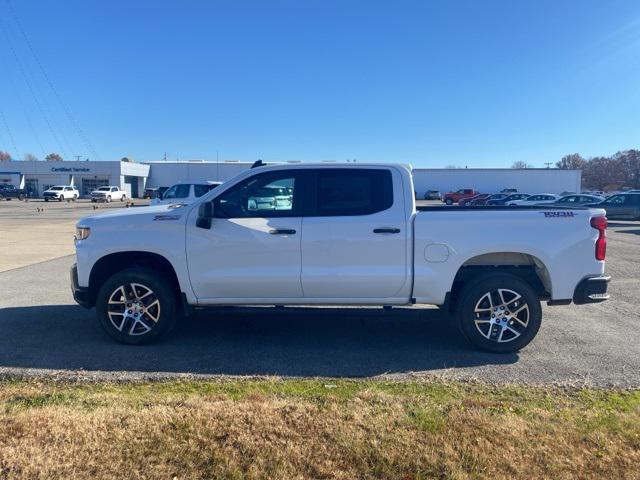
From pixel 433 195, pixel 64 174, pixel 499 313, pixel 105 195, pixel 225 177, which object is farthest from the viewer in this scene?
pixel 225 177

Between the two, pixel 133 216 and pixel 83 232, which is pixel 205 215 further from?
pixel 83 232

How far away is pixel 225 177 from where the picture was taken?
73562mm

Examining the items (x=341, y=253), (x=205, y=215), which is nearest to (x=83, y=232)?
(x=205, y=215)

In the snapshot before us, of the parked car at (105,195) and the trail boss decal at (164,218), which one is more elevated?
the parked car at (105,195)

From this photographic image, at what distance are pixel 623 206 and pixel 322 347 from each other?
88.9 ft

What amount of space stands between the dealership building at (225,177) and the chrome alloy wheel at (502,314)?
67.0 metres

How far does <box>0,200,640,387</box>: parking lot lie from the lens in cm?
463

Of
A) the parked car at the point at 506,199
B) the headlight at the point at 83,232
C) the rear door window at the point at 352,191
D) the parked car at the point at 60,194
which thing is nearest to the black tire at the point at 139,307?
the headlight at the point at 83,232

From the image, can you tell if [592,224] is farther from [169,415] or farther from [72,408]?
[72,408]

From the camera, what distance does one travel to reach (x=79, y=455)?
299 cm

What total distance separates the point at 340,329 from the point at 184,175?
7817cm

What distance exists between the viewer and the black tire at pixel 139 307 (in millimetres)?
5180

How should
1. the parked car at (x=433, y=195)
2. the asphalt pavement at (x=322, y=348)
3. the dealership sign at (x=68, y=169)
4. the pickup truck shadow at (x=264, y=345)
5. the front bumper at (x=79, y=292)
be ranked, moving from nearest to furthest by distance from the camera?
the asphalt pavement at (x=322, y=348)
the pickup truck shadow at (x=264, y=345)
the front bumper at (x=79, y=292)
the parked car at (x=433, y=195)
the dealership sign at (x=68, y=169)

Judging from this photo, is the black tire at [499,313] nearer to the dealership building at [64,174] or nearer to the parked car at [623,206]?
the parked car at [623,206]
